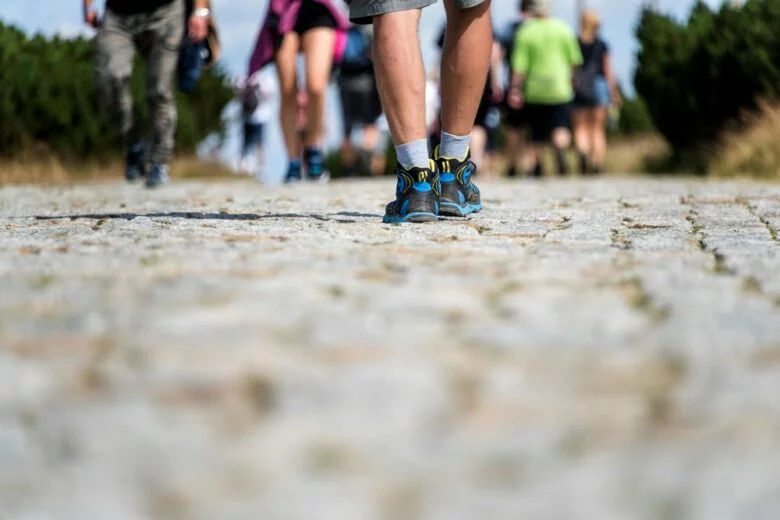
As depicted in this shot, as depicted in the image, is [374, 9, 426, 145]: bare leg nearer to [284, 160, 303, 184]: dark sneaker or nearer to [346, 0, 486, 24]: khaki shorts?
[346, 0, 486, 24]: khaki shorts

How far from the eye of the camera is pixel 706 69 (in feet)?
50.2

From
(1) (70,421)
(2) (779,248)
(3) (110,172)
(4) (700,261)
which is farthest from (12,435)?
(3) (110,172)

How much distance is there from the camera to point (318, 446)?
5.52 feet

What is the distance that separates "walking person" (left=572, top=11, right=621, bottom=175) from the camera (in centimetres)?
1291

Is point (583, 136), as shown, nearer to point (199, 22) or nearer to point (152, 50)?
point (199, 22)

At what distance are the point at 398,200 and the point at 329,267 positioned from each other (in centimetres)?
161

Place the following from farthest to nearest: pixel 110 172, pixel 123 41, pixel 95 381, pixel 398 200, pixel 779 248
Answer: pixel 110 172 < pixel 123 41 < pixel 398 200 < pixel 779 248 < pixel 95 381

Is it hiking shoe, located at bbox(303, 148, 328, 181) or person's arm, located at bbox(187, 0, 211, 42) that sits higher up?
person's arm, located at bbox(187, 0, 211, 42)

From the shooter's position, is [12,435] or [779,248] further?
[779,248]

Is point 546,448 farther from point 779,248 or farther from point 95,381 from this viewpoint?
point 779,248

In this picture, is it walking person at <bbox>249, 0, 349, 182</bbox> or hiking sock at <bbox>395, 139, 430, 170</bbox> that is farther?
walking person at <bbox>249, 0, 349, 182</bbox>

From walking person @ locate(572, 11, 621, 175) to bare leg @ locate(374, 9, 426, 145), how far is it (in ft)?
27.8

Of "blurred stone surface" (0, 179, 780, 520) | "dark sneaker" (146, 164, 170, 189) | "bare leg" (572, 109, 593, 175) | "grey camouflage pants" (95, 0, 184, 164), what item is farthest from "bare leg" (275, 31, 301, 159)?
"blurred stone surface" (0, 179, 780, 520)

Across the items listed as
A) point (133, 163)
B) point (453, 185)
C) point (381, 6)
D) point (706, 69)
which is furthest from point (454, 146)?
point (706, 69)
